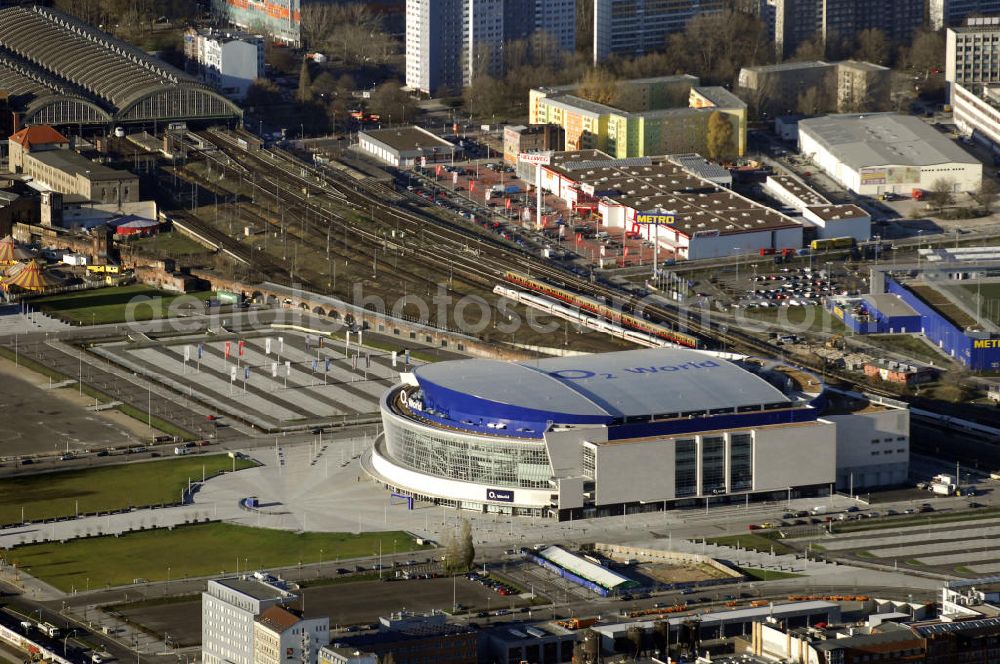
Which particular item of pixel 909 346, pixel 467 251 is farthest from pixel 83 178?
pixel 909 346

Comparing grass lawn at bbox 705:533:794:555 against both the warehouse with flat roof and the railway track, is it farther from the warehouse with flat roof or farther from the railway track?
the warehouse with flat roof

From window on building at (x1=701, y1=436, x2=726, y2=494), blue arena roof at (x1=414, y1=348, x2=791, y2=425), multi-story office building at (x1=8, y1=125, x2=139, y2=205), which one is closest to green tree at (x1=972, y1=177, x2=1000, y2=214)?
blue arena roof at (x1=414, y1=348, x2=791, y2=425)

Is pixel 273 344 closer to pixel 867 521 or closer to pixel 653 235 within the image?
pixel 653 235

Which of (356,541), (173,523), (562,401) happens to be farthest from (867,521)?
(173,523)

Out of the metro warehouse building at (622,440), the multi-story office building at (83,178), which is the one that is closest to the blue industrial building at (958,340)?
the metro warehouse building at (622,440)

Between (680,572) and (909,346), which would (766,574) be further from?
(909,346)

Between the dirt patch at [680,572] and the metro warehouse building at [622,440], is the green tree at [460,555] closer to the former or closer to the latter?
the dirt patch at [680,572]
